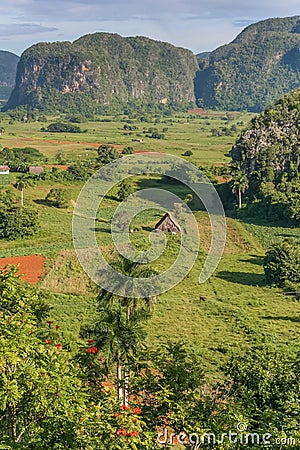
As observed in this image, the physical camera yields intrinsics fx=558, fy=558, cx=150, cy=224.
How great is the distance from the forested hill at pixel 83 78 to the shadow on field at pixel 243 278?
139 m

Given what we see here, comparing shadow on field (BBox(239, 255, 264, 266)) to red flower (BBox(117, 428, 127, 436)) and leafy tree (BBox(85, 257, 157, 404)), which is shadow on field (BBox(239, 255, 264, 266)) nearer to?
leafy tree (BBox(85, 257, 157, 404))

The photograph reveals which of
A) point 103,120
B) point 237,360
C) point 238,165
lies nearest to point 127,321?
point 237,360

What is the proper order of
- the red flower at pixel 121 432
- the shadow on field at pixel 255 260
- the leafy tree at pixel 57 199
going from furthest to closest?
the leafy tree at pixel 57 199 → the shadow on field at pixel 255 260 → the red flower at pixel 121 432

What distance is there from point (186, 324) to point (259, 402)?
1243 centimetres

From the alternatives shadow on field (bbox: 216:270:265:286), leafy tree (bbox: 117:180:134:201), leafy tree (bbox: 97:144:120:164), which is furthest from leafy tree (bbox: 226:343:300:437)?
leafy tree (bbox: 97:144:120:164)

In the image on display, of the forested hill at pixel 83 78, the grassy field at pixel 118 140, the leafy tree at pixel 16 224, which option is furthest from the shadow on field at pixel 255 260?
the forested hill at pixel 83 78

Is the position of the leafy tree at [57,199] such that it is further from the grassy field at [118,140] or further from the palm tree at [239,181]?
the grassy field at [118,140]

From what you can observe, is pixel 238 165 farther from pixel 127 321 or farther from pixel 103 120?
pixel 103 120

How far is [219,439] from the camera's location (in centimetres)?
991

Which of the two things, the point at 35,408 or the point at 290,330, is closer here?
the point at 35,408

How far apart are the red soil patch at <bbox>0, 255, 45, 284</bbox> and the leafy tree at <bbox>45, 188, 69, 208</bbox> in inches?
604

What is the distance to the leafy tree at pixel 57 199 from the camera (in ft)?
163

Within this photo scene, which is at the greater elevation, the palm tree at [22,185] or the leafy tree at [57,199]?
the palm tree at [22,185]

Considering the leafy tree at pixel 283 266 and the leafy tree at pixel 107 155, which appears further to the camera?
the leafy tree at pixel 107 155
